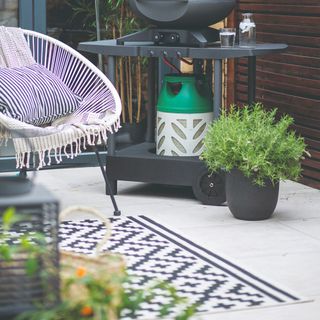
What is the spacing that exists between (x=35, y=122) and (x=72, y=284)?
262cm

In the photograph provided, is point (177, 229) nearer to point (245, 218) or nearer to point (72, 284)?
point (245, 218)

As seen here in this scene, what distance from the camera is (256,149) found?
4.25 metres

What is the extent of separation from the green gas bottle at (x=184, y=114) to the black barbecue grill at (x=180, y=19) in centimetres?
21

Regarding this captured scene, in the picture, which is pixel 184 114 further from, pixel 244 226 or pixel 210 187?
pixel 244 226

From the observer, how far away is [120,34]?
5.82 metres

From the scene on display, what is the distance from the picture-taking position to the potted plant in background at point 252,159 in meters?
4.26

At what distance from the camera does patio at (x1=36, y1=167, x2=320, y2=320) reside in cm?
341

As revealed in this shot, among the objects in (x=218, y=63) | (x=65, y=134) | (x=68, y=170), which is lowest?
(x=68, y=170)

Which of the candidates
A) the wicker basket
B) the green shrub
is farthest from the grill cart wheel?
the wicker basket

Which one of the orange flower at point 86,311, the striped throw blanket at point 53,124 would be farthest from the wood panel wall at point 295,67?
the orange flower at point 86,311

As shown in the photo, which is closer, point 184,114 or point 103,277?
point 103,277

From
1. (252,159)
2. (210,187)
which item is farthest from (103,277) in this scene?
(210,187)

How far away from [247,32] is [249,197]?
3.16 feet

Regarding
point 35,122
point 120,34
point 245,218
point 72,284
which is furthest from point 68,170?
point 72,284
